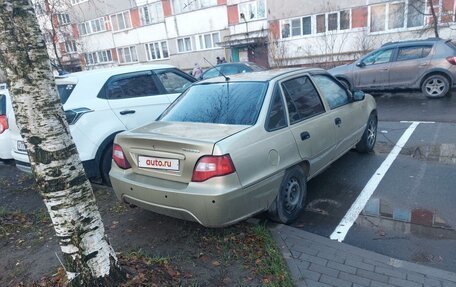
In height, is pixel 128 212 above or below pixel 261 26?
below

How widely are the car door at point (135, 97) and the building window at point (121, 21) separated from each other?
95.3ft

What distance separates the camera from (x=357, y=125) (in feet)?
16.9

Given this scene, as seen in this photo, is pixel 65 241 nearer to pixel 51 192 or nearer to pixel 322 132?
pixel 51 192

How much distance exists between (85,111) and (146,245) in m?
2.36

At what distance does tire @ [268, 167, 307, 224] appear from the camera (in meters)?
3.52

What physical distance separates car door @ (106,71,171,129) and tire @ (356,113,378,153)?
3371 mm

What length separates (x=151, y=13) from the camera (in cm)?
2952

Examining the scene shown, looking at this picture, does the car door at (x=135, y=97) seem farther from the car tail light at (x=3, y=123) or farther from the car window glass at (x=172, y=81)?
the car tail light at (x=3, y=123)

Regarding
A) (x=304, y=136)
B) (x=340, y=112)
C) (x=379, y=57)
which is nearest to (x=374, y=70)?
(x=379, y=57)

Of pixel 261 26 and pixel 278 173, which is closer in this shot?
pixel 278 173

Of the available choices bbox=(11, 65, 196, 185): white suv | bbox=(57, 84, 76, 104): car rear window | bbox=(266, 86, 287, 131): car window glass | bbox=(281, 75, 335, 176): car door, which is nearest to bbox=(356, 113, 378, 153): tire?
bbox=(281, 75, 335, 176): car door

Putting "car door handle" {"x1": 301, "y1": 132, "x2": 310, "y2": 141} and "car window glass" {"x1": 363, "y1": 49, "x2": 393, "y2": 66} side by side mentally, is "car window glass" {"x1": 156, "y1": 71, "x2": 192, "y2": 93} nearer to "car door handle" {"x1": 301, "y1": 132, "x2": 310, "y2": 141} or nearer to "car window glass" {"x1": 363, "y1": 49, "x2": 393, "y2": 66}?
"car door handle" {"x1": 301, "y1": 132, "x2": 310, "y2": 141}

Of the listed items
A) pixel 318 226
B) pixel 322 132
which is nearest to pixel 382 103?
pixel 322 132

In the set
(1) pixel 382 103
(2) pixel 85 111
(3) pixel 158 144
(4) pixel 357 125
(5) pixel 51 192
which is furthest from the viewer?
(1) pixel 382 103
